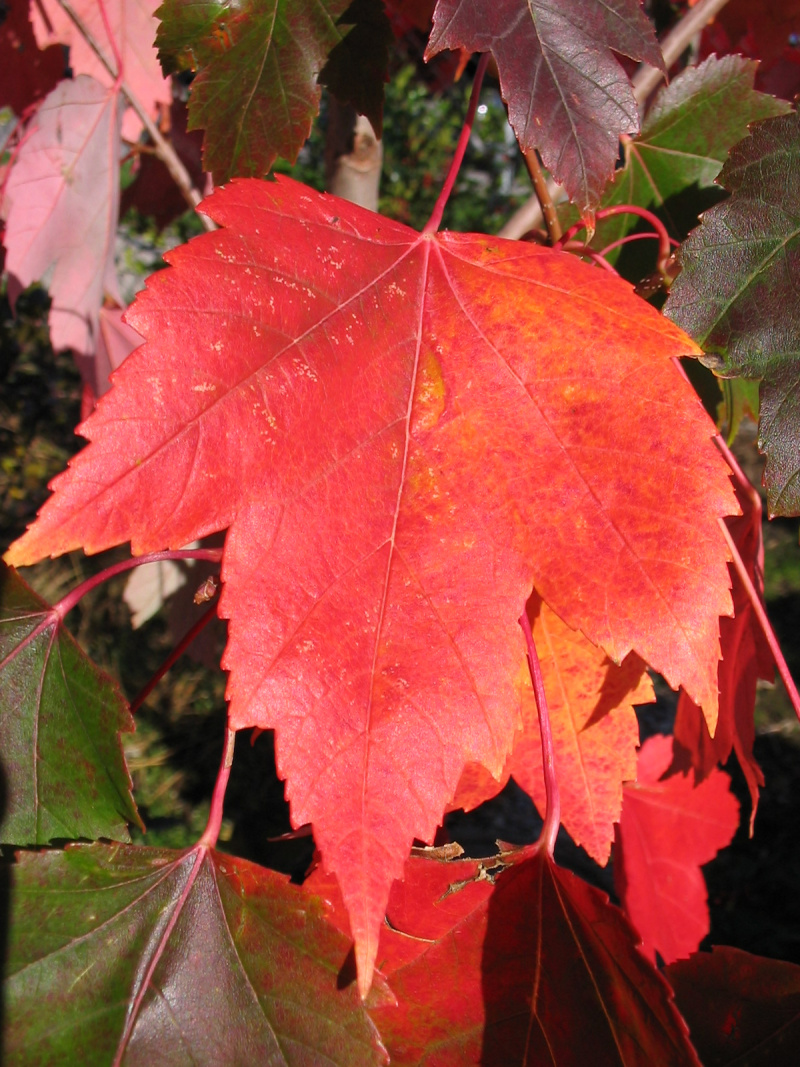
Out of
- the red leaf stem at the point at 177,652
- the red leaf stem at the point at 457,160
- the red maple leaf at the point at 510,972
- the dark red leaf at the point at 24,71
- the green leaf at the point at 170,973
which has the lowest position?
the red maple leaf at the point at 510,972

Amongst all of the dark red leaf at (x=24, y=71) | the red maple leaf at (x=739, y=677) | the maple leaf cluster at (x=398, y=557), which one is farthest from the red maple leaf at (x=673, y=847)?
the dark red leaf at (x=24, y=71)

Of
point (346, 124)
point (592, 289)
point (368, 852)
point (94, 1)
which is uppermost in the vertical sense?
point (94, 1)

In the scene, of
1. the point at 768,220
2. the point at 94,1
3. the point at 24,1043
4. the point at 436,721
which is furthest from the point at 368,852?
the point at 94,1

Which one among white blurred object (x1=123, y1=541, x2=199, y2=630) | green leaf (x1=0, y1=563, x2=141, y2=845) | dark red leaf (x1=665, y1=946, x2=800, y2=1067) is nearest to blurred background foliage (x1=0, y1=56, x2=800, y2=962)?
white blurred object (x1=123, y1=541, x2=199, y2=630)

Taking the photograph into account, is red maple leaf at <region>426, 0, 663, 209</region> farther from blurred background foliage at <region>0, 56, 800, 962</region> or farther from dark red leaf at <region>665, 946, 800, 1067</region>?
blurred background foliage at <region>0, 56, 800, 962</region>

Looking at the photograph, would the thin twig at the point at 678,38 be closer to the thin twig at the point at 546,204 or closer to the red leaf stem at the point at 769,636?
the thin twig at the point at 546,204

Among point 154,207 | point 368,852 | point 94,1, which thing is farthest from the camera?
point 154,207

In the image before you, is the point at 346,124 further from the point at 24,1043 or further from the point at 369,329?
the point at 24,1043
